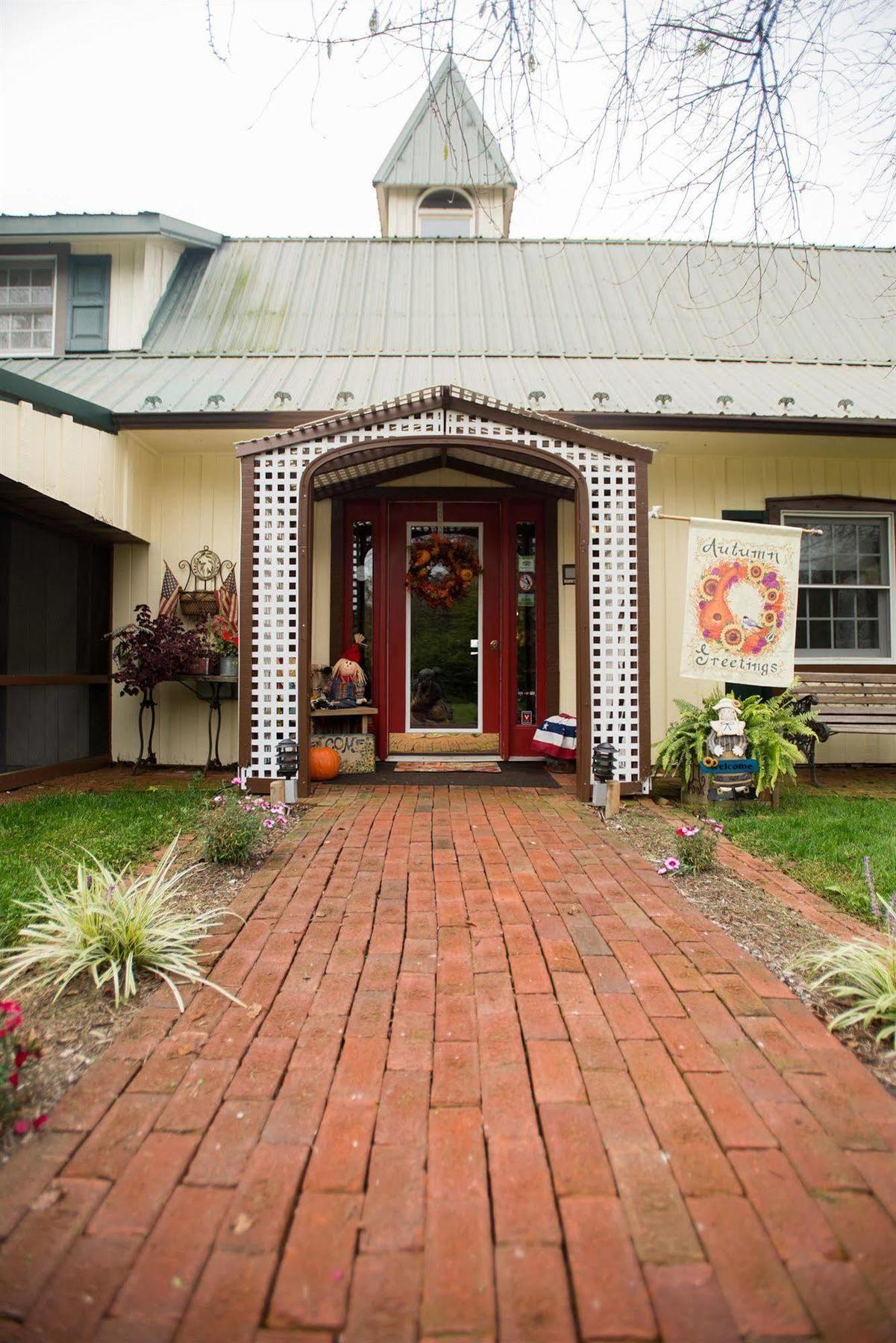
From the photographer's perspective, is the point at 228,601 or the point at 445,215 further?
the point at 445,215

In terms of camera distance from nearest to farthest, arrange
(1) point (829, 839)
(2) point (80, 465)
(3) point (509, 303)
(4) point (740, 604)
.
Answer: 1. (1) point (829, 839)
2. (4) point (740, 604)
3. (2) point (80, 465)
4. (3) point (509, 303)

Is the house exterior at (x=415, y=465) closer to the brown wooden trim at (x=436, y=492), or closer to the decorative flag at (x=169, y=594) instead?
the brown wooden trim at (x=436, y=492)

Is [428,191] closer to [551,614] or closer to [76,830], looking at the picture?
[551,614]

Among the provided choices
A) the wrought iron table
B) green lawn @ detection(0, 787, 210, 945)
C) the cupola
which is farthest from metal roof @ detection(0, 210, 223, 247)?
green lawn @ detection(0, 787, 210, 945)

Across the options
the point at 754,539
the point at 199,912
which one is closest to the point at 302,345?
the point at 754,539

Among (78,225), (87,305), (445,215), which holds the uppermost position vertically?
(445,215)

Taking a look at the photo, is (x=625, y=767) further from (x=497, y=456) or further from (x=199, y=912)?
(x=199, y=912)

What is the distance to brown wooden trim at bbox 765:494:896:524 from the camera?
268 inches

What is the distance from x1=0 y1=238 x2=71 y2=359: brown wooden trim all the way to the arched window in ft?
17.7

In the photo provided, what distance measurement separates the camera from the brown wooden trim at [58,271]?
7812 mm

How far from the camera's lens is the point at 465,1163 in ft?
5.09

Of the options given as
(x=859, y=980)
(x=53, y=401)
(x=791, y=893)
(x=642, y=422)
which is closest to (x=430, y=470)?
(x=642, y=422)

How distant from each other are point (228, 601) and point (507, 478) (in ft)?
9.60

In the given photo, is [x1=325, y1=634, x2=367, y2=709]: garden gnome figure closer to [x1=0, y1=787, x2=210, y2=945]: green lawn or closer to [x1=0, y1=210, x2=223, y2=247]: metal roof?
[x1=0, y1=787, x2=210, y2=945]: green lawn
